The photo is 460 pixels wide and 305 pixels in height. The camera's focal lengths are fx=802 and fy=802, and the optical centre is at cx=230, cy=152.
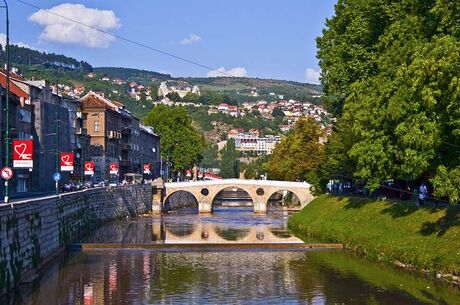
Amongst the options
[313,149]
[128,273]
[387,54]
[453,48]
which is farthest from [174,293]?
[313,149]

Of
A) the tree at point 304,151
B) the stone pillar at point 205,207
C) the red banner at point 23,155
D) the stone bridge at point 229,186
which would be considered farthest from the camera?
the stone pillar at point 205,207

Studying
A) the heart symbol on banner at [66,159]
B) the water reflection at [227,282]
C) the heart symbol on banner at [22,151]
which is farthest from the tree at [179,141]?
the heart symbol on banner at [22,151]

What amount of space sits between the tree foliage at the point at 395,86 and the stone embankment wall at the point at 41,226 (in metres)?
19.0

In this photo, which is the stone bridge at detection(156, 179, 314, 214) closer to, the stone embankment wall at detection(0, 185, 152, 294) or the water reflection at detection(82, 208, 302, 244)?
the water reflection at detection(82, 208, 302, 244)

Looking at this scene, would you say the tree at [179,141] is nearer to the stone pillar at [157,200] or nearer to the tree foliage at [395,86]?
the stone pillar at [157,200]

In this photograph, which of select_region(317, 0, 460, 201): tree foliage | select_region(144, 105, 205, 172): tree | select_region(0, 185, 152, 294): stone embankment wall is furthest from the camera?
select_region(144, 105, 205, 172): tree

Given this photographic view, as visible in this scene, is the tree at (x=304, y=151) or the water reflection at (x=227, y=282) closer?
the water reflection at (x=227, y=282)

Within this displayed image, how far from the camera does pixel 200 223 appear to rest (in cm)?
9025

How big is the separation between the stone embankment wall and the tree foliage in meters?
19.0

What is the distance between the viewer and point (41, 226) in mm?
44781

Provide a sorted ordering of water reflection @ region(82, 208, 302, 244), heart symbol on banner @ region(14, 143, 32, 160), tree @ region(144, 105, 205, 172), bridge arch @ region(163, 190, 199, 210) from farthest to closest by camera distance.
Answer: tree @ region(144, 105, 205, 172) < bridge arch @ region(163, 190, 199, 210) < water reflection @ region(82, 208, 302, 244) < heart symbol on banner @ region(14, 143, 32, 160)

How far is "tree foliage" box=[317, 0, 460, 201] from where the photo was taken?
35469mm

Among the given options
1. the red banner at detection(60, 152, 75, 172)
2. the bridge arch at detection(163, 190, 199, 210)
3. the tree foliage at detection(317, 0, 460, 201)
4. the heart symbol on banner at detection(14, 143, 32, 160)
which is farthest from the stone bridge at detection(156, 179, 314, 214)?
the heart symbol on banner at detection(14, 143, 32, 160)

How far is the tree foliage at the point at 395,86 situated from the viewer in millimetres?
35469
